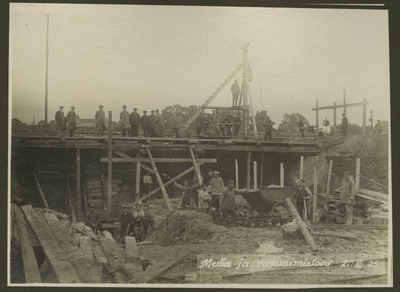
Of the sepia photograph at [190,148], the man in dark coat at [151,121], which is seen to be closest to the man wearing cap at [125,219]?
the sepia photograph at [190,148]

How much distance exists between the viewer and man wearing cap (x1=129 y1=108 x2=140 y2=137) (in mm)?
7957

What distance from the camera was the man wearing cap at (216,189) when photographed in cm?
811

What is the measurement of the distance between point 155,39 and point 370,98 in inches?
148

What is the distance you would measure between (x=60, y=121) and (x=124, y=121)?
1.08 metres

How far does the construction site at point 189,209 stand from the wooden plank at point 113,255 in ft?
0.08

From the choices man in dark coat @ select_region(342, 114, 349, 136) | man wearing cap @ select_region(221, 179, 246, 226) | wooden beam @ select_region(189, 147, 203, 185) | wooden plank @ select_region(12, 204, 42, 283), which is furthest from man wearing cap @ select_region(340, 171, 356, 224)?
wooden plank @ select_region(12, 204, 42, 283)

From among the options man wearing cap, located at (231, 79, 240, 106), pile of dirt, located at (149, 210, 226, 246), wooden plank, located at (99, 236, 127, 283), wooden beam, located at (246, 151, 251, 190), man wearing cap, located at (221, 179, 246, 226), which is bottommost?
wooden plank, located at (99, 236, 127, 283)

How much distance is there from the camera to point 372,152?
7746mm

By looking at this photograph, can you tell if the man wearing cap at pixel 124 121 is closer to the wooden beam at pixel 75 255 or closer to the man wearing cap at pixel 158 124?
the man wearing cap at pixel 158 124

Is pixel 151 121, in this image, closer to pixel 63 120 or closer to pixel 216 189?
pixel 63 120

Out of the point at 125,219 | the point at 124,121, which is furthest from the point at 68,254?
the point at 124,121

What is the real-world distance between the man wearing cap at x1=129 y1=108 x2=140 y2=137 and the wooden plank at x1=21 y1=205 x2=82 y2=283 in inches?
85.5

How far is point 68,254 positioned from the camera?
276 inches

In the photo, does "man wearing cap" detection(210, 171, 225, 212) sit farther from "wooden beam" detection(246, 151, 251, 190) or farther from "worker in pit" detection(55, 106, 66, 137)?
"worker in pit" detection(55, 106, 66, 137)
